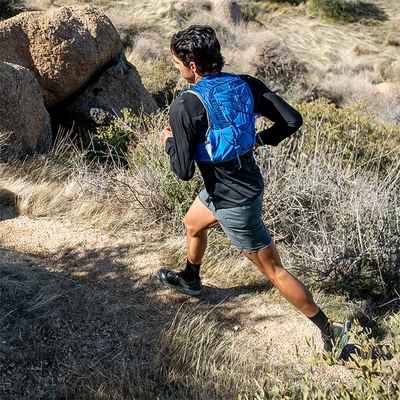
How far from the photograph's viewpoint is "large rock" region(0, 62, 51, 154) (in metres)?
4.90

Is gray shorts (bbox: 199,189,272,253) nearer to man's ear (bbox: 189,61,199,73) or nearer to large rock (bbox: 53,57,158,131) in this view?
man's ear (bbox: 189,61,199,73)

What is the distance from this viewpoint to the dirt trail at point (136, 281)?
8.97ft

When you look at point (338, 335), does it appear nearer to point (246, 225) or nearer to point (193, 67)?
point (246, 225)

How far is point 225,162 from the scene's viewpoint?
2029 mm

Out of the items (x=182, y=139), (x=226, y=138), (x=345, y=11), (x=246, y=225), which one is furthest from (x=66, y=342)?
(x=345, y=11)

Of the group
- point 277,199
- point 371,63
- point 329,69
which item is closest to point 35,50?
point 277,199

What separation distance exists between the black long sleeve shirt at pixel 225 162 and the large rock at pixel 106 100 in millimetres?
4675

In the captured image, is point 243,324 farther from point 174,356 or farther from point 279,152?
point 279,152

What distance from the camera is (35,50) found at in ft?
20.3

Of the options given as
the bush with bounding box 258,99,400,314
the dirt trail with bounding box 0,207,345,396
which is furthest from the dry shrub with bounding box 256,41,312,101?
the dirt trail with bounding box 0,207,345,396

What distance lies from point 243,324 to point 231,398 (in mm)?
718

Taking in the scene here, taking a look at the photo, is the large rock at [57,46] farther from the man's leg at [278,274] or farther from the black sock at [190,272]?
the man's leg at [278,274]

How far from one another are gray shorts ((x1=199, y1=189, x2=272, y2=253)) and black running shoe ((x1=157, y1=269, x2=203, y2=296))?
78 centimetres

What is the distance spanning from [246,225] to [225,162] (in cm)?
37
